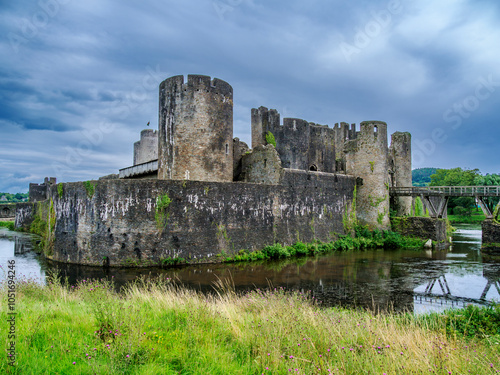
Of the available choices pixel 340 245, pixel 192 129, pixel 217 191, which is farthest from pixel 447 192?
pixel 192 129

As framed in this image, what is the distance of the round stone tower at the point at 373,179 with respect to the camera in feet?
84.6

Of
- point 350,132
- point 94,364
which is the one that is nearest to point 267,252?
point 94,364

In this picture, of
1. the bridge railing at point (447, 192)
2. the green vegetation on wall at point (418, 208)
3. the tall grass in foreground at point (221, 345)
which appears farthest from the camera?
the green vegetation on wall at point (418, 208)

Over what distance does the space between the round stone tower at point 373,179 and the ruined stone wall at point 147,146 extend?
19779 millimetres

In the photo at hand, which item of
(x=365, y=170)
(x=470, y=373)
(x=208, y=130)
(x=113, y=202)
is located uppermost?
(x=208, y=130)

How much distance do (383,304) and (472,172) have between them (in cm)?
6900

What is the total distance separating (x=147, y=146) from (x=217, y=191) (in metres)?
20.2

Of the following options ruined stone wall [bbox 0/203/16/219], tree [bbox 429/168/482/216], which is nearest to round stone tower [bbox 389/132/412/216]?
tree [bbox 429/168/482/216]

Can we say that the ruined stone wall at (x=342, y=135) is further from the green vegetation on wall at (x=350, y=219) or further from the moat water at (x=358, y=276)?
the moat water at (x=358, y=276)

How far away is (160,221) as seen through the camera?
16266 mm

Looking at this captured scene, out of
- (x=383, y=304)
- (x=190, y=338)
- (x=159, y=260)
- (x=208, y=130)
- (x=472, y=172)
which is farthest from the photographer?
(x=472, y=172)

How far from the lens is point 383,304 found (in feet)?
33.9

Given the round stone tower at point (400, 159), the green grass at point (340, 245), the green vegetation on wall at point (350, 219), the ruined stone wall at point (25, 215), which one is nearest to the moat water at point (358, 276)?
the green grass at point (340, 245)

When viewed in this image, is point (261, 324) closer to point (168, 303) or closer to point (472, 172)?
point (168, 303)
